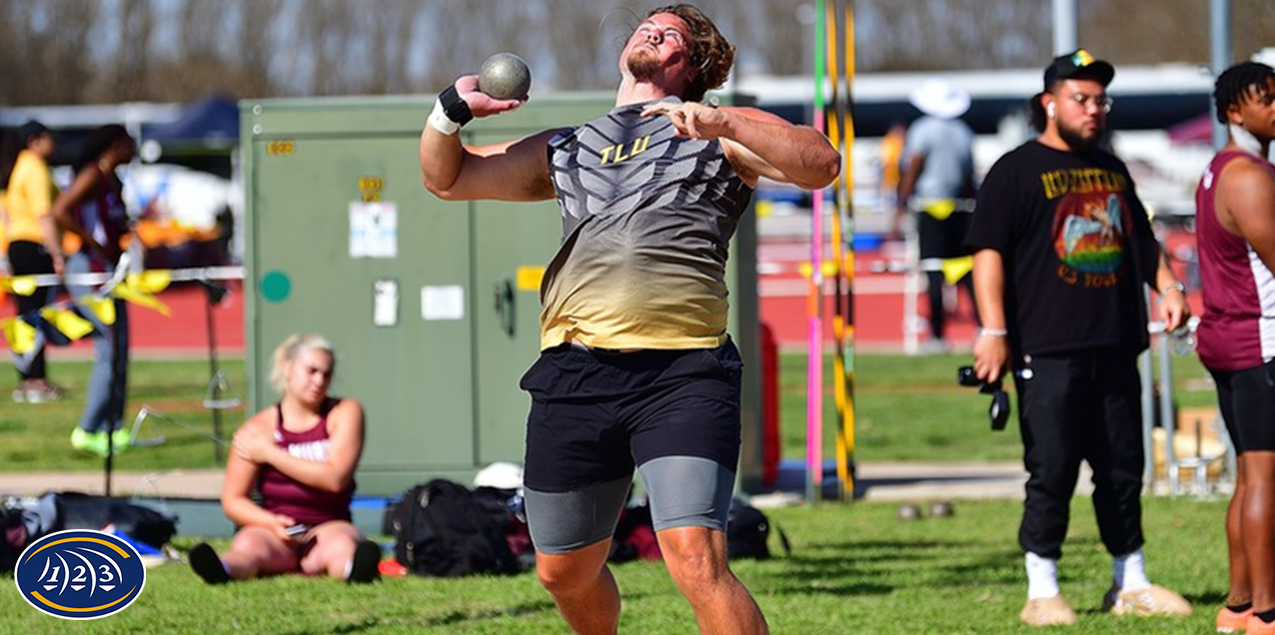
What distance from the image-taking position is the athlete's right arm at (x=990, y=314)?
729 cm

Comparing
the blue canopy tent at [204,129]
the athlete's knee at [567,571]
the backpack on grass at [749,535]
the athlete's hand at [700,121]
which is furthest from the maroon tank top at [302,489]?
the blue canopy tent at [204,129]

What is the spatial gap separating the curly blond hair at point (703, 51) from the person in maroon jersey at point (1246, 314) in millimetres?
2159

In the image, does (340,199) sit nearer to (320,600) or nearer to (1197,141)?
(320,600)

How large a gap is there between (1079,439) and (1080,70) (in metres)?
1.29

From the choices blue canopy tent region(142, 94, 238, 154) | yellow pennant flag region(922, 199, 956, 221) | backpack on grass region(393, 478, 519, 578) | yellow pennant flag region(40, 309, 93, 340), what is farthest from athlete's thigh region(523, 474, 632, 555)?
blue canopy tent region(142, 94, 238, 154)

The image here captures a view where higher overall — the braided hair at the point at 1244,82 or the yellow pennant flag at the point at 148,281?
the braided hair at the point at 1244,82

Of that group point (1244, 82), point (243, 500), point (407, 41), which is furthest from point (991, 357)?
point (407, 41)

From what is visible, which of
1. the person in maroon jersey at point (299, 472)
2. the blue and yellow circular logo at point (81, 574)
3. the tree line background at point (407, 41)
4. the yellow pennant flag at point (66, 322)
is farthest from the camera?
the tree line background at point (407, 41)

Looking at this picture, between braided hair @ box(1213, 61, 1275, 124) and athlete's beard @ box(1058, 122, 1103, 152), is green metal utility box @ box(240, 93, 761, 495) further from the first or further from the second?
braided hair @ box(1213, 61, 1275, 124)

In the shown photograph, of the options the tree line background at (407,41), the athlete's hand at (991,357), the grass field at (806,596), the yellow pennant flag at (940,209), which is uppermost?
the tree line background at (407,41)

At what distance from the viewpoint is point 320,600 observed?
7918 millimetres

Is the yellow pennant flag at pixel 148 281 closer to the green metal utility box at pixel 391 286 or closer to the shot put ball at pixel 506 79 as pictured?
the green metal utility box at pixel 391 286

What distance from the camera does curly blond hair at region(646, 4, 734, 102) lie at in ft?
18.5

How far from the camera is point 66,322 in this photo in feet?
35.7
